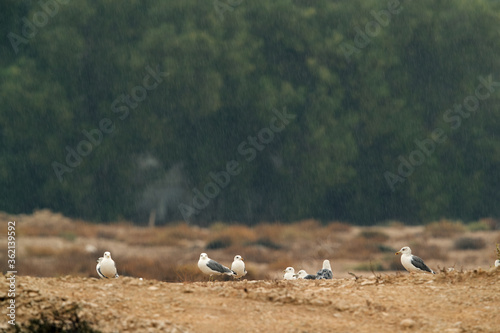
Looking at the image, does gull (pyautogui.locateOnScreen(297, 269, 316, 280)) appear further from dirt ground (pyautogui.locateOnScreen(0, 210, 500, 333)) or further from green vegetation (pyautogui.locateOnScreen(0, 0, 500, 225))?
green vegetation (pyautogui.locateOnScreen(0, 0, 500, 225))

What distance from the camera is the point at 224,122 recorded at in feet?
104

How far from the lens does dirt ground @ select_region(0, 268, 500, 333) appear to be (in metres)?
8.48

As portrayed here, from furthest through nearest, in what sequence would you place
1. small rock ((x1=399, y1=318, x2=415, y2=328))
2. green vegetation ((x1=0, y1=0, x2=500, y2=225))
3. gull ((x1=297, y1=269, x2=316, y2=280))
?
1. green vegetation ((x1=0, y1=0, x2=500, y2=225))
2. gull ((x1=297, y1=269, x2=316, y2=280))
3. small rock ((x1=399, y1=318, x2=415, y2=328))

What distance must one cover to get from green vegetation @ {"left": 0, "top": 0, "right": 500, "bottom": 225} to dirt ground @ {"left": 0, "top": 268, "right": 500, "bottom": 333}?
2062 centimetres

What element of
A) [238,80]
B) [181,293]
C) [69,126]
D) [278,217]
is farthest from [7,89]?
[181,293]

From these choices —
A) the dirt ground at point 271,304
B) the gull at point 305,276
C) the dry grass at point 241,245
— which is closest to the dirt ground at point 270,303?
the dirt ground at point 271,304

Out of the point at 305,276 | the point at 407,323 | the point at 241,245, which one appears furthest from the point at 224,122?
the point at 407,323

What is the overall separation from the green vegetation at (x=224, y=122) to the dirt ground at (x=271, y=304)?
20.6 m

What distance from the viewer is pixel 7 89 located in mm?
30531

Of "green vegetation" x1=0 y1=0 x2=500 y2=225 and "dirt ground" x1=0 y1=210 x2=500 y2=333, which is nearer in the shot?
"dirt ground" x1=0 y1=210 x2=500 y2=333

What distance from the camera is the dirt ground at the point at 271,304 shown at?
848 centimetres

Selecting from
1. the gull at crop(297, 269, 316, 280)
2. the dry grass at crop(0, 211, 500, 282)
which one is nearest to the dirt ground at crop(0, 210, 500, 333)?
the gull at crop(297, 269, 316, 280)

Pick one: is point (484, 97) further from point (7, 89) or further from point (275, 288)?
point (275, 288)

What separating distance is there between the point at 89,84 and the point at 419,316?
81.5 feet
